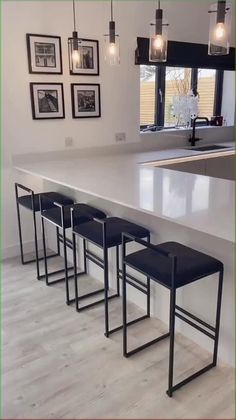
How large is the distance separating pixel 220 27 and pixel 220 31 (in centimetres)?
2

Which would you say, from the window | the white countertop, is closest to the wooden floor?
the white countertop

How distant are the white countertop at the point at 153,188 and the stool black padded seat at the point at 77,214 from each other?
24cm

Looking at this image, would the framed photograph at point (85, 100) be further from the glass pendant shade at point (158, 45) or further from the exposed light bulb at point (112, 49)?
the glass pendant shade at point (158, 45)

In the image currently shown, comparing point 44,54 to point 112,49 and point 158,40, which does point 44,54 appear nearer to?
point 112,49

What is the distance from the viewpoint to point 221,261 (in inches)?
75.9

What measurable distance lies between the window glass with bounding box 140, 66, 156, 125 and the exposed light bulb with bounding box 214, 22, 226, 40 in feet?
6.22

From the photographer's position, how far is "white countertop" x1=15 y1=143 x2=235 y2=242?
1.64 meters

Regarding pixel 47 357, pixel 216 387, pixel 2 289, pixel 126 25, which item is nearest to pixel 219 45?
pixel 126 25

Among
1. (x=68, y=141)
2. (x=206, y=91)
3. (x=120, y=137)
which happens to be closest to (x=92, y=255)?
(x=68, y=141)

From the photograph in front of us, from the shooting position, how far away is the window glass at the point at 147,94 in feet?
13.3

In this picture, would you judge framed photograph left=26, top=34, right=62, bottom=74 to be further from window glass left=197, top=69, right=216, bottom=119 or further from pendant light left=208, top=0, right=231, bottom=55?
window glass left=197, top=69, right=216, bottom=119

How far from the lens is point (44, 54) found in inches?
125

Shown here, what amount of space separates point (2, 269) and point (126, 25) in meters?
2.65

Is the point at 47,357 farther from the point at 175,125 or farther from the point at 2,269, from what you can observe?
the point at 175,125
